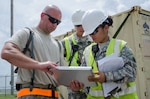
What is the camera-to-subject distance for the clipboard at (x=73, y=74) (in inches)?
101

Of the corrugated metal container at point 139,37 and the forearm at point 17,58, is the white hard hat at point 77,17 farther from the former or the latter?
the forearm at point 17,58

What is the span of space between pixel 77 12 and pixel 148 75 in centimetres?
186

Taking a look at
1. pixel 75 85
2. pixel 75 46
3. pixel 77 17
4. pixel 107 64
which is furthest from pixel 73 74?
pixel 77 17

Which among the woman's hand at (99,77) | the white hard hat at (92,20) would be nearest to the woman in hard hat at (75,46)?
the white hard hat at (92,20)

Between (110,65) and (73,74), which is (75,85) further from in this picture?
(110,65)

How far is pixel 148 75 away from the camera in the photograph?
5.08 meters

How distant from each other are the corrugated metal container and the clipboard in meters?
2.34

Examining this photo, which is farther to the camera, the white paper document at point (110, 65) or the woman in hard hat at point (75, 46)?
the woman in hard hat at point (75, 46)

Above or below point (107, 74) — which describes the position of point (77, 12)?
above

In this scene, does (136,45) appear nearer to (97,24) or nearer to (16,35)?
(97,24)

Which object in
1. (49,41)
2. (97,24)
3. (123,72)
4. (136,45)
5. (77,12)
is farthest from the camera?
(136,45)

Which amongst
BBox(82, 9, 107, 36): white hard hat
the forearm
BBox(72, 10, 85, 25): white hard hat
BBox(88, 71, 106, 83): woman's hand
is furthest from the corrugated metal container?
the forearm

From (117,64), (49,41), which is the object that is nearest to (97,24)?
(117,64)

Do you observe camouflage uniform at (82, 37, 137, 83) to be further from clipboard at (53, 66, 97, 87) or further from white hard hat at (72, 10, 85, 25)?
white hard hat at (72, 10, 85, 25)
